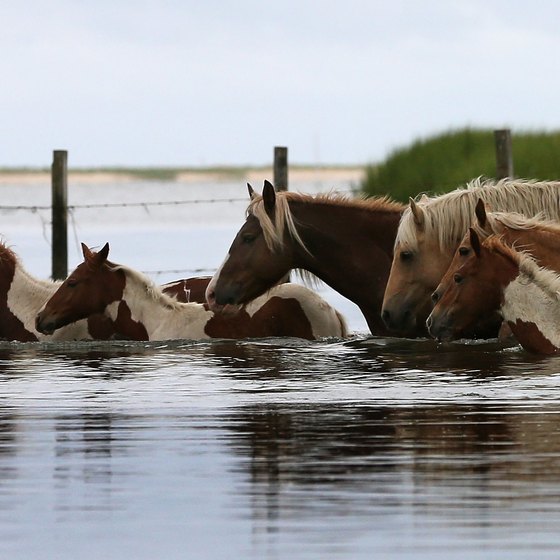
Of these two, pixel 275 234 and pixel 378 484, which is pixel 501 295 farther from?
pixel 378 484

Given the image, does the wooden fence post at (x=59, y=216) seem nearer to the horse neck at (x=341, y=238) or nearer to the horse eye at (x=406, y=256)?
the horse neck at (x=341, y=238)

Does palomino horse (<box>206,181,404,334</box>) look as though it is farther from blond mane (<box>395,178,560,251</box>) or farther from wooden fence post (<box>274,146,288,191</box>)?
wooden fence post (<box>274,146,288,191</box>)

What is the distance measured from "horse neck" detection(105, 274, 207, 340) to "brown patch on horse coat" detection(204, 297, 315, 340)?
13cm

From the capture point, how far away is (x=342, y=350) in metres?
10.1

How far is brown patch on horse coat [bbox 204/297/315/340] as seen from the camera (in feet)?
35.6

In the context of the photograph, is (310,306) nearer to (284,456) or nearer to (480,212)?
(480,212)

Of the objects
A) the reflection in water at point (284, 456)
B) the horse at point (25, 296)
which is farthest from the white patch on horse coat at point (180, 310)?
the reflection in water at point (284, 456)

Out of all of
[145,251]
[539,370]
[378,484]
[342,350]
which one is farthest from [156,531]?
[145,251]

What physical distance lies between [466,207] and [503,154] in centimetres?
407

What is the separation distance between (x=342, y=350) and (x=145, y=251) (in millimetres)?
15273

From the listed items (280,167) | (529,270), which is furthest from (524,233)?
(280,167)

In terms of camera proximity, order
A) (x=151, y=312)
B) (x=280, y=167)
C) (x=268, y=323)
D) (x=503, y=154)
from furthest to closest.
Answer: (x=280, y=167), (x=503, y=154), (x=151, y=312), (x=268, y=323)

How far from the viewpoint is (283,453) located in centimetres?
600

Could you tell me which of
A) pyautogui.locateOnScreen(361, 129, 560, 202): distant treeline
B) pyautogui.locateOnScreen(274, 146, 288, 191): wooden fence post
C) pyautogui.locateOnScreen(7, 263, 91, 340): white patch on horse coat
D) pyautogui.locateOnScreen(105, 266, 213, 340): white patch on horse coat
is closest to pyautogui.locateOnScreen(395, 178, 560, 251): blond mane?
pyautogui.locateOnScreen(105, 266, 213, 340): white patch on horse coat
